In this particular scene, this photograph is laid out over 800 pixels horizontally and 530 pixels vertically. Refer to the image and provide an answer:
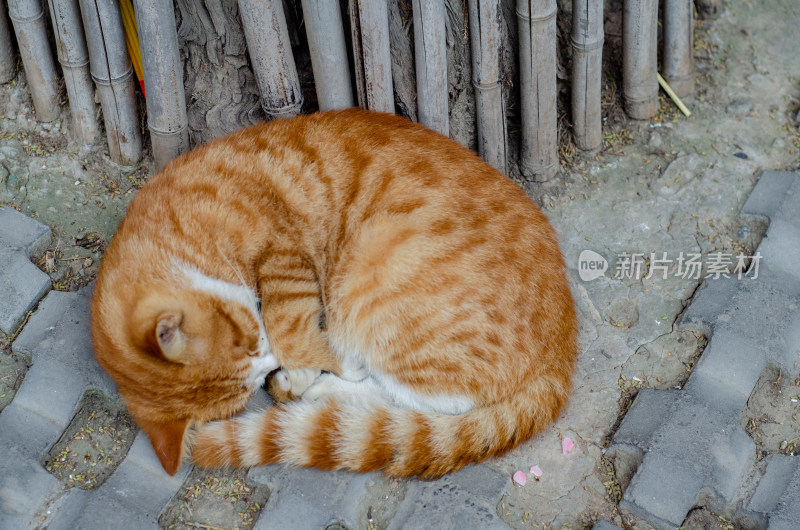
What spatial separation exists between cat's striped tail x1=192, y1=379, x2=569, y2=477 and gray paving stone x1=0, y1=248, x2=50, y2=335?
95 centimetres

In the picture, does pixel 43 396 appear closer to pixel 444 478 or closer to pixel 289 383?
pixel 289 383

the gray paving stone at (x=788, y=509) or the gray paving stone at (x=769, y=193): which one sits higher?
the gray paving stone at (x=769, y=193)

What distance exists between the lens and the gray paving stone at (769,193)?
3557mm

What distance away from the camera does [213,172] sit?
9.61 feet

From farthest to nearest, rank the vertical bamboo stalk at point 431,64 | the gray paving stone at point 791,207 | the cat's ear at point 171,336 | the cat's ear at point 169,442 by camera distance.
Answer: the gray paving stone at point 791,207, the vertical bamboo stalk at point 431,64, the cat's ear at point 169,442, the cat's ear at point 171,336

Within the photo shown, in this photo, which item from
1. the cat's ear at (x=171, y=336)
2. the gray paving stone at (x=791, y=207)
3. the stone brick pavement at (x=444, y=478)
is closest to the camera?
the cat's ear at (x=171, y=336)

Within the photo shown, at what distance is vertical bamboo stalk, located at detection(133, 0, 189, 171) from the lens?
9.87ft

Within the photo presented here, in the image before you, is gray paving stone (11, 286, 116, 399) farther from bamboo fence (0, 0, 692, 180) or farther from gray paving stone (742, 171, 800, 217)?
gray paving stone (742, 171, 800, 217)

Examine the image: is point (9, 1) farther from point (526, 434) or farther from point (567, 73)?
point (526, 434)

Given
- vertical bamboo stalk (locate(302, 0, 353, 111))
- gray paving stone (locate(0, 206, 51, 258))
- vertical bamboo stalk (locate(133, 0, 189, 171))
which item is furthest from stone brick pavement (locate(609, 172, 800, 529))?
gray paving stone (locate(0, 206, 51, 258))

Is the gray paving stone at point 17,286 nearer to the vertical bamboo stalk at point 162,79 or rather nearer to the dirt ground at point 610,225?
the dirt ground at point 610,225

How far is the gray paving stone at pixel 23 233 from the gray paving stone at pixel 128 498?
96 cm

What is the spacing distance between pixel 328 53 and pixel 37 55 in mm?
1245

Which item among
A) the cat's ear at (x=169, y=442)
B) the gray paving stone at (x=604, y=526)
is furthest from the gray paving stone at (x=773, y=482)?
the cat's ear at (x=169, y=442)
